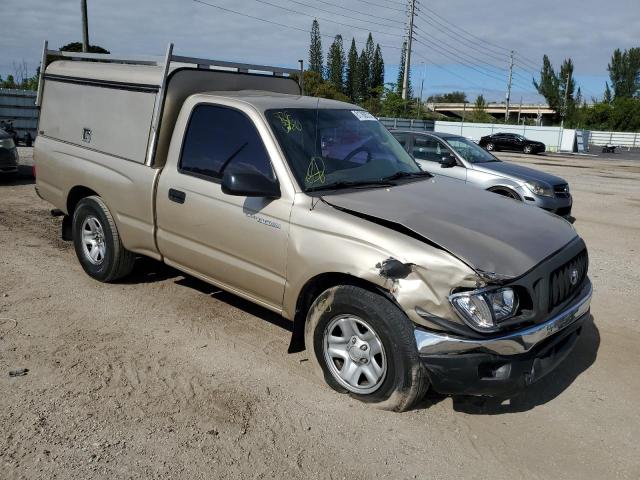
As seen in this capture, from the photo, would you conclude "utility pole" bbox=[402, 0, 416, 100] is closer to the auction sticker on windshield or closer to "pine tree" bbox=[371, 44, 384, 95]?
the auction sticker on windshield

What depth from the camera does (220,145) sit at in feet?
14.5

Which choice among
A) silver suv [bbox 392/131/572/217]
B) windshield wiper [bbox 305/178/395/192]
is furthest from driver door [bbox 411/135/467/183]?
windshield wiper [bbox 305/178/395/192]

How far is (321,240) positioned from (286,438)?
1.20 meters

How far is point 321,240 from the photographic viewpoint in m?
3.61

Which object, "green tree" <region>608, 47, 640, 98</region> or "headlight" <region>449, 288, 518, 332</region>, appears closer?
"headlight" <region>449, 288, 518, 332</region>

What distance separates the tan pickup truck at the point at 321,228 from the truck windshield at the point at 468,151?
515cm

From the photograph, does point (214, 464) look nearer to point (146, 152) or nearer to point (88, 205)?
point (146, 152)

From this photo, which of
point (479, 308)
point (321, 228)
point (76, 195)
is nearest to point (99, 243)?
point (76, 195)

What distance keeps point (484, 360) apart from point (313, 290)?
1210 mm

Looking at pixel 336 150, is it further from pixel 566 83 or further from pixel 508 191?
pixel 566 83

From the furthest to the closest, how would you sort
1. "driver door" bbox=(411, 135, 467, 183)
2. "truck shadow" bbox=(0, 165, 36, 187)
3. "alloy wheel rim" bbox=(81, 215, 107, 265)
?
"truck shadow" bbox=(0, 165, 36, 187), "driver door" bbox=(411, 135, 467, 183), "alloy wheel rim" bbox=(81, 215, 107, 265)

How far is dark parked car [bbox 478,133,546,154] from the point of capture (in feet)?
127

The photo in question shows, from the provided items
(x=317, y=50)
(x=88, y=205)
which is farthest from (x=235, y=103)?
(x=317, y=50)

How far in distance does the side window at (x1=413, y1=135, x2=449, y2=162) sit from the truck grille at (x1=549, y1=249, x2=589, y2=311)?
20.8ft
